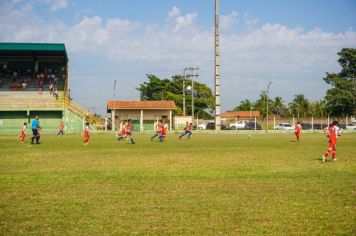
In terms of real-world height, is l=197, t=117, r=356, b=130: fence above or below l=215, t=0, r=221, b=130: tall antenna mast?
below

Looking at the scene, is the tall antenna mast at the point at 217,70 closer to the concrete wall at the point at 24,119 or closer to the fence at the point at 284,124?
the fence at the point at 284,124

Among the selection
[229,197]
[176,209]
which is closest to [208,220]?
[176,209]

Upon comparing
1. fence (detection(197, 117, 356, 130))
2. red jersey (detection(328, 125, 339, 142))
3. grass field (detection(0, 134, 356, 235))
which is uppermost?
fence (detection(197, 117, 356, 130))

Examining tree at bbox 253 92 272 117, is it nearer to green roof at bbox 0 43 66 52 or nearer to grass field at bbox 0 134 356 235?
green roof at bbox 0 43 66 52

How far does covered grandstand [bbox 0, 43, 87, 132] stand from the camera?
56.2 m

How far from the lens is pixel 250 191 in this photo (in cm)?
1056

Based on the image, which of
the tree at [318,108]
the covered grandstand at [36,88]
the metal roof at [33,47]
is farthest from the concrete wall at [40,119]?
the tree at [318,108]

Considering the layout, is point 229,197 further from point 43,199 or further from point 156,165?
point 156,165

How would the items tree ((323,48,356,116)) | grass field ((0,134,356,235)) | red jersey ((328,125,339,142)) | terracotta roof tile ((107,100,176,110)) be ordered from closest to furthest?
grass field ((0,134,356,235)) < red jersey ((328,125,339,142)) < terracotta roof tile ((107,100,176,110)) < tree ((323,48,356,116))

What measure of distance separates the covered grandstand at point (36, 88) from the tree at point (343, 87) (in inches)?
1685

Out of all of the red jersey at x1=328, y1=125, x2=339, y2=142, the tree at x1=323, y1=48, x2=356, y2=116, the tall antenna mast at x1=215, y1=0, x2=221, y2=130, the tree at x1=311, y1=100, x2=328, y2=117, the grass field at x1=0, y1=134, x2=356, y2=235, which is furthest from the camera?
the tree at x1=311, y1=100, x2=328, y2=117

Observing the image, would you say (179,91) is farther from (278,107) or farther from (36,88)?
(36,88)

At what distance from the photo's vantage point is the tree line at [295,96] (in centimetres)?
8006

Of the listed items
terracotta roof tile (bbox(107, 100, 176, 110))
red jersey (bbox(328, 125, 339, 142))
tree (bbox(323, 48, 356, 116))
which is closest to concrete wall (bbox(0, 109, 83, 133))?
terracotta roof tile (bbox(107, 100, 176, 110))
